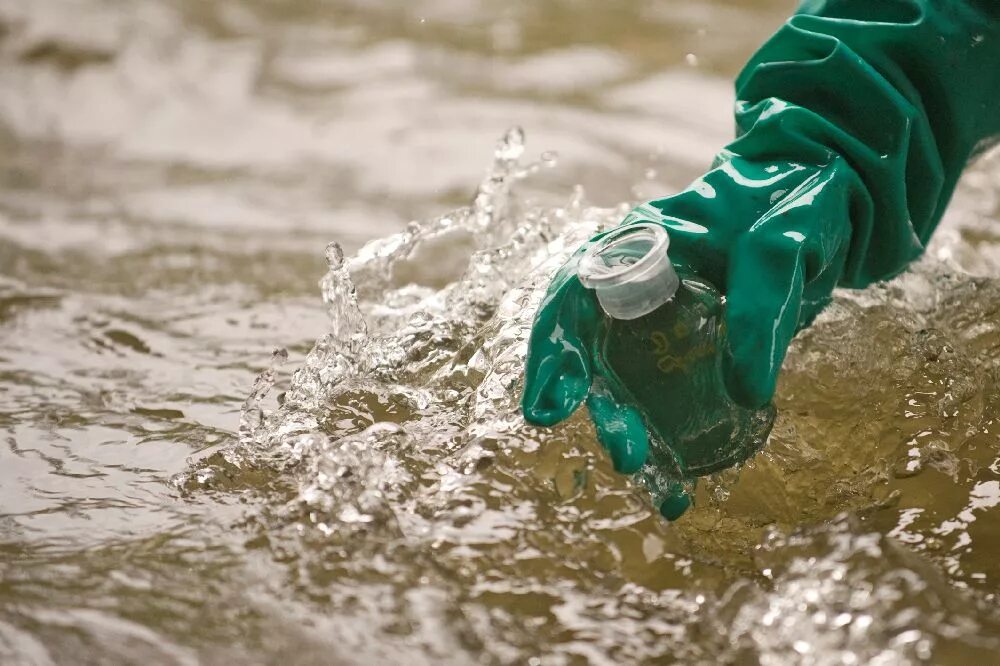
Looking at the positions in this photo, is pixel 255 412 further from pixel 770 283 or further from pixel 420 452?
pixel 770 283

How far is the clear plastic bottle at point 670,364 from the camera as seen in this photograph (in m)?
1.04

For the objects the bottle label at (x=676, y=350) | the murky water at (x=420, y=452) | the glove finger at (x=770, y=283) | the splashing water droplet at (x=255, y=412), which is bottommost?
the murky water at (x=420, y=452)

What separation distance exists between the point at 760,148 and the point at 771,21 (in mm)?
2077

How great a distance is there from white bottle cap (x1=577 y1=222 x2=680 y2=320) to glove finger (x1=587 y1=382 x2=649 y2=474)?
0.27 feet

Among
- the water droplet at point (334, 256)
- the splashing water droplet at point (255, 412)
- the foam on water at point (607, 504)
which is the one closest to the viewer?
the foam on water at point (607, 504)

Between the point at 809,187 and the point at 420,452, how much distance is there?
490 mm

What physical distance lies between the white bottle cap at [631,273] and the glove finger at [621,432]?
0.27ft

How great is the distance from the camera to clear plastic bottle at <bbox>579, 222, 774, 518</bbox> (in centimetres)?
104

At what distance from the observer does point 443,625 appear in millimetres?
1016

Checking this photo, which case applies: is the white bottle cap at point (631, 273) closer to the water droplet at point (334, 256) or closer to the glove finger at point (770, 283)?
the glove finger at point (770, 283)

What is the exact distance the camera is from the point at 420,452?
1.23 meters

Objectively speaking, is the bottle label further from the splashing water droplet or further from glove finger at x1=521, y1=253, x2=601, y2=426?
the splashing water droplet

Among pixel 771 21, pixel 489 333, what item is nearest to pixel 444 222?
pixel 489 333

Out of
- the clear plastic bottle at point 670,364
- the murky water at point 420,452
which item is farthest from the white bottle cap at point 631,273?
the murky water at point 420,452
